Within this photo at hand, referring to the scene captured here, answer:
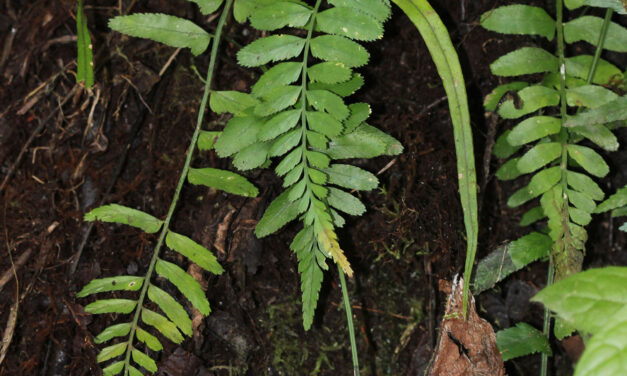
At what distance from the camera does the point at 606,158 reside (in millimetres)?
2301

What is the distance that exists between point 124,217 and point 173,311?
40 cm

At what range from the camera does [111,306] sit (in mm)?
1999

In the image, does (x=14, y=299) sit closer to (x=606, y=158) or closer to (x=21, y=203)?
(x=21, y=203)

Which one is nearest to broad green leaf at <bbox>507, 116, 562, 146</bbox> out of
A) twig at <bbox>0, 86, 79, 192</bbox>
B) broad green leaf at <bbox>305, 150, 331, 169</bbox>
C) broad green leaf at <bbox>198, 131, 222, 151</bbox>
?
broad green leaf at <bbox>305, 150, 331, 169</bbox>

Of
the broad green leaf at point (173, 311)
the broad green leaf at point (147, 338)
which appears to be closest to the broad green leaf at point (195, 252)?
the broad green leaf at point (173, 311)

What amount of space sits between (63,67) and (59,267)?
89 cm

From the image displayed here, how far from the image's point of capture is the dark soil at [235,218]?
2238mm

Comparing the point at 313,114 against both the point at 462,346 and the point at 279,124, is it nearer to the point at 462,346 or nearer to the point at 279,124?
the point at 279,124

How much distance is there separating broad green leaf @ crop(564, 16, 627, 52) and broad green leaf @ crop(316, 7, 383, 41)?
829mm

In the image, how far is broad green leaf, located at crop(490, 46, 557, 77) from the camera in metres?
2.04

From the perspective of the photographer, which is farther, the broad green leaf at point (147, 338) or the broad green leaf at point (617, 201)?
the broad green leaf at point (147, 338)

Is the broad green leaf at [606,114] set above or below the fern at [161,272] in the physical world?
above

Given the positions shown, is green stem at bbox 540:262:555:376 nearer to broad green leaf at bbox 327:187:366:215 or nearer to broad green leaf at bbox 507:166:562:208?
broad green leaf at bbox 507:166:562:208

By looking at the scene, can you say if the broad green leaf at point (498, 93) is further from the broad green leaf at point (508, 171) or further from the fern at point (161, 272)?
the fern at point (161, 272)
